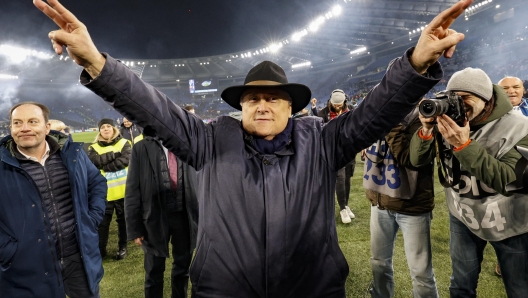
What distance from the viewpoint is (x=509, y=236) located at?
6.08ft

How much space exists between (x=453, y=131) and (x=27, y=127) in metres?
3.04

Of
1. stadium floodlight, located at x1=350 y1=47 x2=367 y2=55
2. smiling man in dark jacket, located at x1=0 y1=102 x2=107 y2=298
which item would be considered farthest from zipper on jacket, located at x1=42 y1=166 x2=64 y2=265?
stadium floodlight, located at x1=350 y1=47 x2=367 y2=55

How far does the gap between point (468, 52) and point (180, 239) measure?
32779 millimetres

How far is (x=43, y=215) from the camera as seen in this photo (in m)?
2.10

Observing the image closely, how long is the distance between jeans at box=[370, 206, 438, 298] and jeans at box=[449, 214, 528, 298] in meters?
0.18

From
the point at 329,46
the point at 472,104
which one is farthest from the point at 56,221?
the point at 329,46

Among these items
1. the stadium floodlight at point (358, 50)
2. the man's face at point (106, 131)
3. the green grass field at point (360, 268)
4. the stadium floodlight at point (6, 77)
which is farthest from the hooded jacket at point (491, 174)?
the stadium floodlight at point (6, 77)

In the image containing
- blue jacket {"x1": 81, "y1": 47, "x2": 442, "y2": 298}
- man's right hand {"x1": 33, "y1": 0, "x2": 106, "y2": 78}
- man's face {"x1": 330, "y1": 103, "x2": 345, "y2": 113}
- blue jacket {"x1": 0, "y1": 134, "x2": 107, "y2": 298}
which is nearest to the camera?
man's right hand {"x1": 33, "y1": 0, "x2": 106, "y2": 78}

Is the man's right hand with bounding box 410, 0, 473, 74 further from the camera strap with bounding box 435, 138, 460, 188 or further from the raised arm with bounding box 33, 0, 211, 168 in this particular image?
the camera strap with bounding box 435, 138, 460, 188

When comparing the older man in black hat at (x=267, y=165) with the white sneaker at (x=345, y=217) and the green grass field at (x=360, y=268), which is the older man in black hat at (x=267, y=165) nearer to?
the green grass field at (x=360, y=268)

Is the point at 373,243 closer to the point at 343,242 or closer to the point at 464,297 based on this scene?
the point at 464,297

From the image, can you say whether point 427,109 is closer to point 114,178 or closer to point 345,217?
point 345,217

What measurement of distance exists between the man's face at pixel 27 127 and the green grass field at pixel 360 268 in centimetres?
200

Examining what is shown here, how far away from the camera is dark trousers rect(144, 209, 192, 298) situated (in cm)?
274
